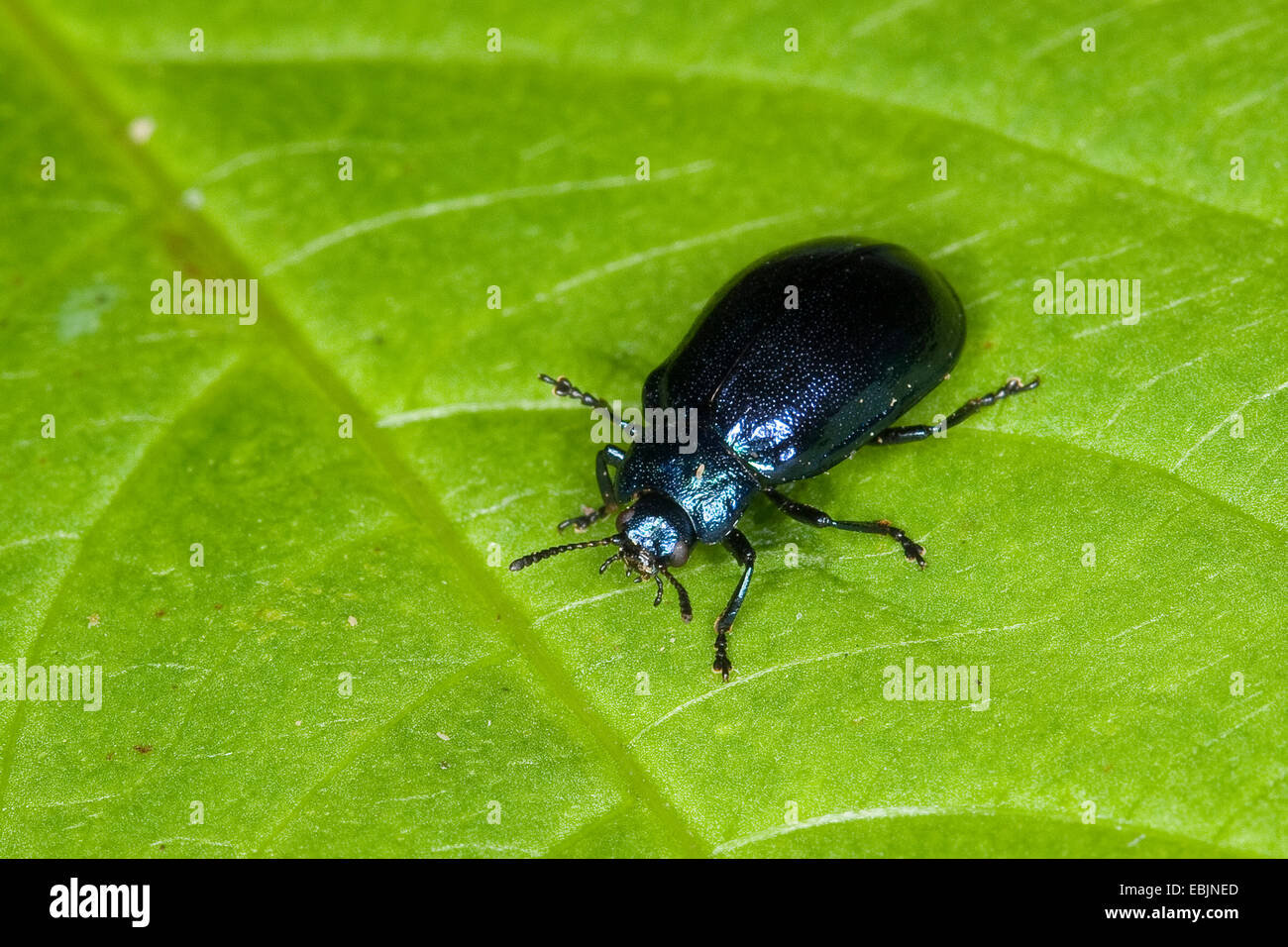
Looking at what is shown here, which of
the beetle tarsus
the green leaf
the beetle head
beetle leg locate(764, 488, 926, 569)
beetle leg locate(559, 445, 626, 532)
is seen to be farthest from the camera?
beetle leg locate(559, 445, 626, 532)

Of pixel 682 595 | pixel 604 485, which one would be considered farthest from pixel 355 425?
pixel 682 595

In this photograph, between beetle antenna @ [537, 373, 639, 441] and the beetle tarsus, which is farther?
beetle antenna @ [537, 373, 639, 441]

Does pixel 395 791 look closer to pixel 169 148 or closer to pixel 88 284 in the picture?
pixel 88 284

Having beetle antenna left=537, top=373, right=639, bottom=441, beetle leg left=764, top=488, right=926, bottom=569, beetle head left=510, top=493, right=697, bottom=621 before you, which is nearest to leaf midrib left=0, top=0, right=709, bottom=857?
beetle head left=510, top=493, right=697, bottom=621

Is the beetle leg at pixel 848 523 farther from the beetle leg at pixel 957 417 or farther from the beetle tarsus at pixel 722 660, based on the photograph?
the beetle tarsus at pixel 722 660

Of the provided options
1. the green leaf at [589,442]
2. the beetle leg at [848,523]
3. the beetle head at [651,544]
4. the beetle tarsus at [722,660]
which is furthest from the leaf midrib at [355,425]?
the beetle leg at [848,523]

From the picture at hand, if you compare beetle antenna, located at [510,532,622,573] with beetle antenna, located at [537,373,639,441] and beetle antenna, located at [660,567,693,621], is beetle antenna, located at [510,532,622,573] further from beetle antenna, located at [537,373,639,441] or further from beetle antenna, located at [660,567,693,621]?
beetle antenna, located at [537,373,639,441]

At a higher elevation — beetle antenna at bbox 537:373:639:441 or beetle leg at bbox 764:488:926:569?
beetle antenna at bbox 537:373:639:441
